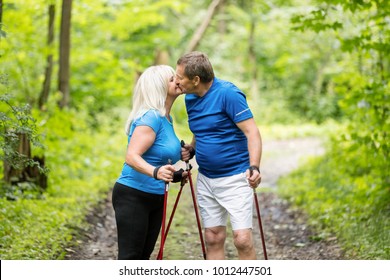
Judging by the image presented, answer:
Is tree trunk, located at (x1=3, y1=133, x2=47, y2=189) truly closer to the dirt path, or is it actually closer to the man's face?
the dirt path

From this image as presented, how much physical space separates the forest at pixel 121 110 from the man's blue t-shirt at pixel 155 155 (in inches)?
44.7

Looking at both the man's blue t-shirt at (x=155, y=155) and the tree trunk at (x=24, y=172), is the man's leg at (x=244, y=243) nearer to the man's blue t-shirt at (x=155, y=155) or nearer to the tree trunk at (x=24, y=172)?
the man's blue t-shirt at (x=155, y=155)

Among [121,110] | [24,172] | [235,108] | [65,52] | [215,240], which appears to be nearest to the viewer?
[235,108]

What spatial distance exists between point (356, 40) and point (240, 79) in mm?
21338

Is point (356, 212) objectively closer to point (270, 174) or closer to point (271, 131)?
point (270, 174)

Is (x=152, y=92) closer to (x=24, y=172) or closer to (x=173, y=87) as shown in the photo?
(x=173, y=87)

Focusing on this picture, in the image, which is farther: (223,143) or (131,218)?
(223,143)

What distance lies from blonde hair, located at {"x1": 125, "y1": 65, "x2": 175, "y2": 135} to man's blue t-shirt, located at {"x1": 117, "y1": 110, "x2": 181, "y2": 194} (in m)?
0.07

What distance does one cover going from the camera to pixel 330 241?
7.09 meters

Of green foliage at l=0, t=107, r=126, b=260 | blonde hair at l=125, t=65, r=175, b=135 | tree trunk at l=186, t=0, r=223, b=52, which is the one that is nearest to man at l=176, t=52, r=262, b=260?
blonde hair at l=125, t=65, r=175, b=135

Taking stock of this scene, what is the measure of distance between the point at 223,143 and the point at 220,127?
126 millimetres

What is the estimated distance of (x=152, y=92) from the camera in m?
4.28

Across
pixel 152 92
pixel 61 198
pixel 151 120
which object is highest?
pixel 152 92

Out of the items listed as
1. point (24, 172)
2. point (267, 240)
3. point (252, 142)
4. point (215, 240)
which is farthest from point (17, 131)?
point (267, 240)
